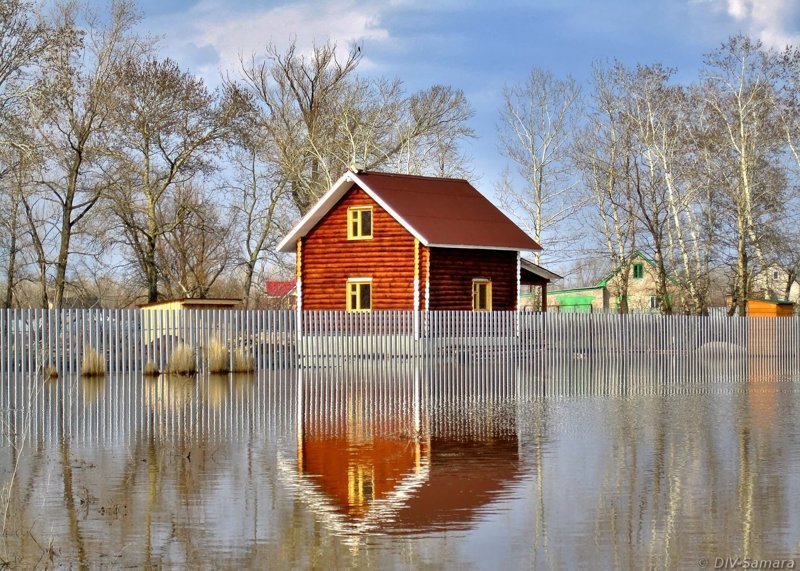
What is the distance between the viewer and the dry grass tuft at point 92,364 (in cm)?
2856

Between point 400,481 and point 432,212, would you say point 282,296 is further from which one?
point 400,481

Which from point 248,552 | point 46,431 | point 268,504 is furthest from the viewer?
point 46,431

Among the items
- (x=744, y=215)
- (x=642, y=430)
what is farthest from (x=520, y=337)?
(x=642, y=430)

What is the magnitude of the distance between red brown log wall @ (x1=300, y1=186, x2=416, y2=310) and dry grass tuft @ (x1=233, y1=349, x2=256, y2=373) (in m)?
12.6

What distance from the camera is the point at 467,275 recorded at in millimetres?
43938

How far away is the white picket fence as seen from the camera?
29.5 metres

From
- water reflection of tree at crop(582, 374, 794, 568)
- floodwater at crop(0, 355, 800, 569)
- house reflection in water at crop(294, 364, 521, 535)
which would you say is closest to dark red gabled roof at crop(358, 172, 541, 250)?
floodwater at crop(0, 355, 800, 569)

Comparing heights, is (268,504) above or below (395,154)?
below

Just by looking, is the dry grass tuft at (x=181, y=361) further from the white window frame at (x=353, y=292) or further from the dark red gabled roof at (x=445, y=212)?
the white window frame at (x=353, y=292)

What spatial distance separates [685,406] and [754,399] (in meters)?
2.40

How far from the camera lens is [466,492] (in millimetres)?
10898

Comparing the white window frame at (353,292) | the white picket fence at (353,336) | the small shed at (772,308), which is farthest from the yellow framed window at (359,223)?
the small shed at (772,308)

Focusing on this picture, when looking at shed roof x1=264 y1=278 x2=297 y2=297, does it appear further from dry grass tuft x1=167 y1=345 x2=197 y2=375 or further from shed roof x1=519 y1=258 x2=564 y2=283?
dry grass tuft x1=167 y1=345 x2=197 y2=375

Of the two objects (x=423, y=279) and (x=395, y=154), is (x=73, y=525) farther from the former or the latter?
(x=395, y=154)
